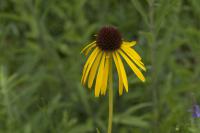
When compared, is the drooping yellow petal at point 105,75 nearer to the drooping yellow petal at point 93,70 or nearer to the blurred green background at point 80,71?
the drooping yellow petal at point 93,70

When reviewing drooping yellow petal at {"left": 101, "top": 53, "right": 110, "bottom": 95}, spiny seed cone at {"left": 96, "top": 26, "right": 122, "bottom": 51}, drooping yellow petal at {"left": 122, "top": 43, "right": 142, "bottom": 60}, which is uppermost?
spiny seed cone at {"left": 96, "top": 26, "right": 122, "bottom": 51}

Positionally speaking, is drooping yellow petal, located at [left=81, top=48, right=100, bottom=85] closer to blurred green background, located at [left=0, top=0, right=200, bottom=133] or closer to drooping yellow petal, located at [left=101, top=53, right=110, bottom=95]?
drooping yellow petal, located at [left=101, top=53, right=110, bottom=95]

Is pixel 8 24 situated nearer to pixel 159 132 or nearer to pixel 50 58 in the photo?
pixel 50 58

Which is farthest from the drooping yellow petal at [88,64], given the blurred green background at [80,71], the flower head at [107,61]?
the blurred green background at [80,71]

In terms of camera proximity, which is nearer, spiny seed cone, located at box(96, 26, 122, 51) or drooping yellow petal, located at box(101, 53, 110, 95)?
drooping yellow petal, located at box(101, 53, 110, 95)

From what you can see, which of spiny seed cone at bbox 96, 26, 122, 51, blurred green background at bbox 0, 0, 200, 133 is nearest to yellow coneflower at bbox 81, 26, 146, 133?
spiny seed cone at bbox 96, 26, 122, 51

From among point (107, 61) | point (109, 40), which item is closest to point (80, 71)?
point (109, 40)
